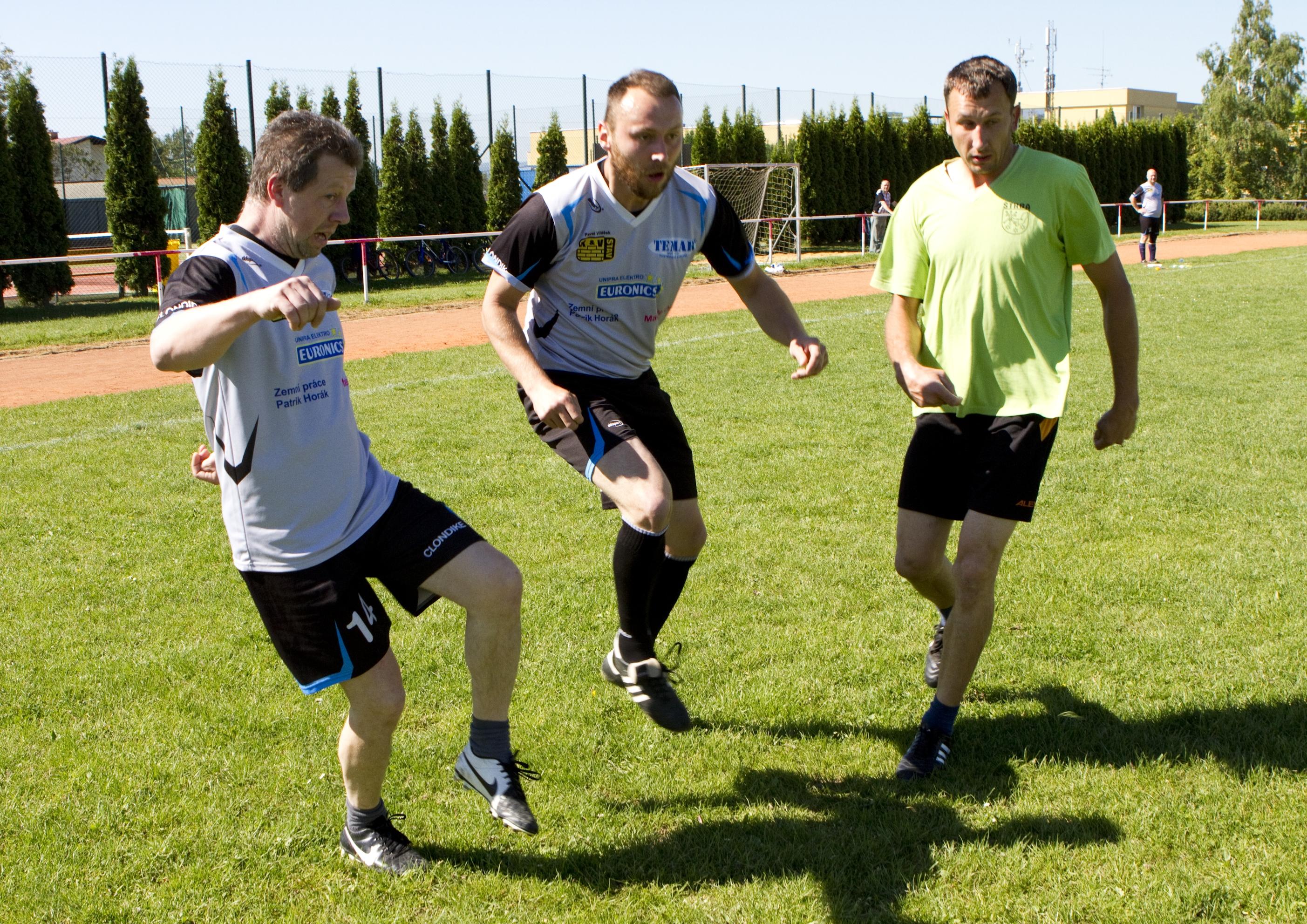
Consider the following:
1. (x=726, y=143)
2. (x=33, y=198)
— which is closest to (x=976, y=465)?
(x=33, y=198)

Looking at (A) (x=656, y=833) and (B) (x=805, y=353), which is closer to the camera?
(A) (x=656, y=833)

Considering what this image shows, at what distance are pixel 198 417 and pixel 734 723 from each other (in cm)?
743

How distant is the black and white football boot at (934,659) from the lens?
445 centimetres

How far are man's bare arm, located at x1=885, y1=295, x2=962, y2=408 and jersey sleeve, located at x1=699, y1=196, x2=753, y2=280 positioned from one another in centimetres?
58

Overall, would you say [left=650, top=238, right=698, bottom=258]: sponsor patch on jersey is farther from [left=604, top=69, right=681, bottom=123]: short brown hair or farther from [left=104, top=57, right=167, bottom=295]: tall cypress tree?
[left=104, top=57, right=167, bottom=295]: tall cypress tree

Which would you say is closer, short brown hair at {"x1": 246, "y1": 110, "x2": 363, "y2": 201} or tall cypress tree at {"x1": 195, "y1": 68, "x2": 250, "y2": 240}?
short brown hair at {"x1": 246, "y1": 110, "x2": 363, "y2": 201}

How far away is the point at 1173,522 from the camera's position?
640 centimetres

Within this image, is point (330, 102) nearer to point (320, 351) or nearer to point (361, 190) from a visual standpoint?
point (361, 190)

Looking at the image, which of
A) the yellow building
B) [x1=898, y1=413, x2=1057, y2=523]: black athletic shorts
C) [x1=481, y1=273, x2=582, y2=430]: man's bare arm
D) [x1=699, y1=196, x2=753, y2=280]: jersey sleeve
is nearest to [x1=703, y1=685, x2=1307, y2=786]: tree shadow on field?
[x1=898, y1=413, x2=1057, y2=523]: black athletic shorts

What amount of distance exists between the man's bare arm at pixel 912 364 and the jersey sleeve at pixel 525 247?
1.17 meters

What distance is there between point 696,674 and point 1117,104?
4202 inches

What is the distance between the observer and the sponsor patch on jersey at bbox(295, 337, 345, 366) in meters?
2.92

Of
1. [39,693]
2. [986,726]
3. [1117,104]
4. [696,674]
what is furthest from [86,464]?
[1117,104]

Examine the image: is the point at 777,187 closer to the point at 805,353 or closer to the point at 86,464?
the point at 86,464
